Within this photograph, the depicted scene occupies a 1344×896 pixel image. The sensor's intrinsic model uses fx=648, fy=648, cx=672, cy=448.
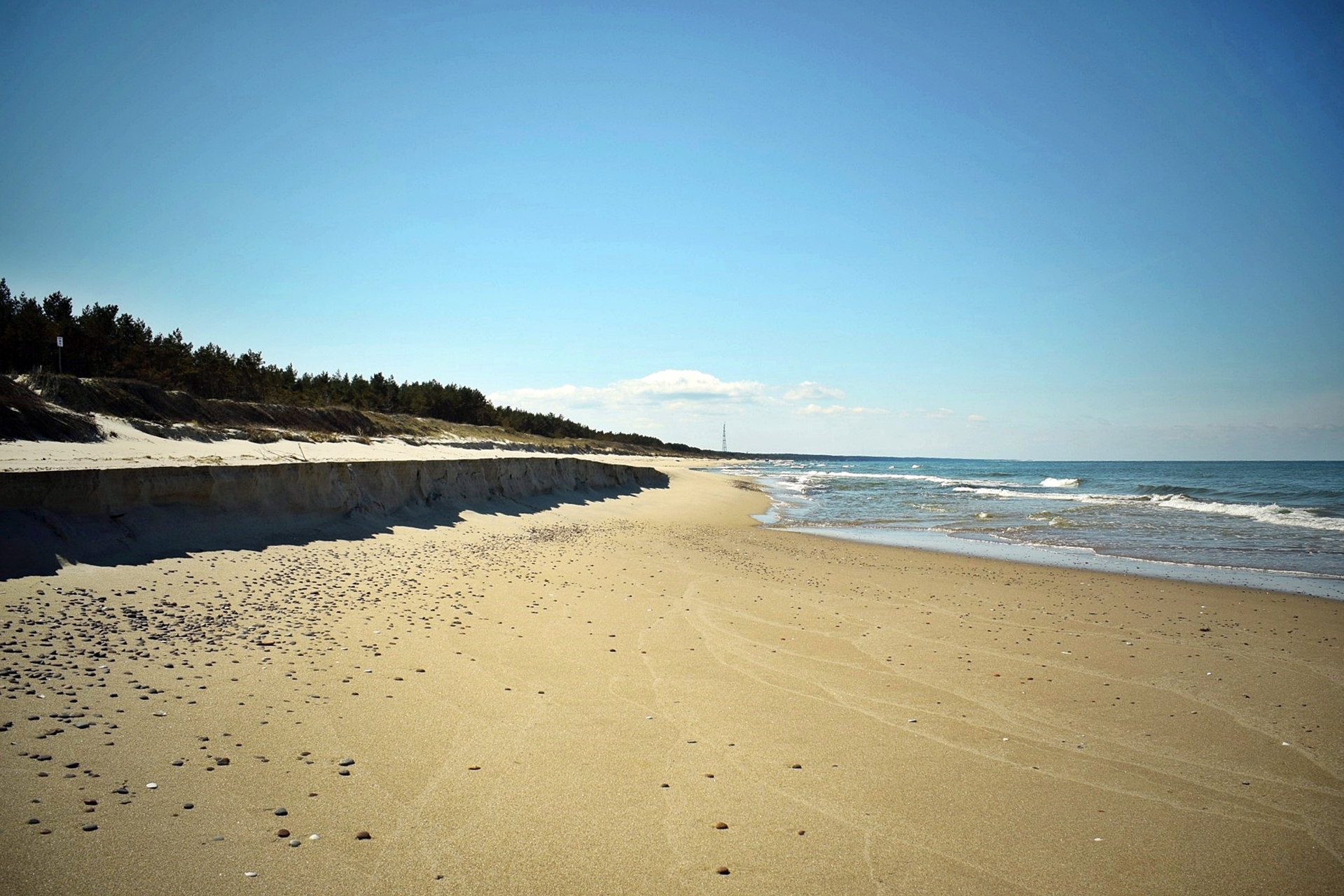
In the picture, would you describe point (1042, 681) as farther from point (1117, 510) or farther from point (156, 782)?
point (1117, 510)

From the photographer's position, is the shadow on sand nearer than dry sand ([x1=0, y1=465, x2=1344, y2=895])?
No

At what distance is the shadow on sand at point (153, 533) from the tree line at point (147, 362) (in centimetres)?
2503

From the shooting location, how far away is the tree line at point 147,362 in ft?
100

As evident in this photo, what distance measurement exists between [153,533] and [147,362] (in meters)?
35.3

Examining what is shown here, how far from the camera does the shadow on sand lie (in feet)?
24.3

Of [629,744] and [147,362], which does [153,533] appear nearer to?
[629,744]

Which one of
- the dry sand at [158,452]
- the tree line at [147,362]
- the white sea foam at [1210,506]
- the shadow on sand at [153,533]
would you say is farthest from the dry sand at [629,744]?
the tree line at [147,362]

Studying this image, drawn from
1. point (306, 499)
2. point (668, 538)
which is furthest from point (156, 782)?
point (668, 538)

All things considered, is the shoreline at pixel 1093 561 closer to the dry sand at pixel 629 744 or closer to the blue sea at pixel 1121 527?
the blue sea at pixel 1121 527

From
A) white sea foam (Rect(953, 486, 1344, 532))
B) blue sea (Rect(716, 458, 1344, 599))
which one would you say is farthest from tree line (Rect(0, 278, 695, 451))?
white sea foam (Rect(953, 486, 1344, 532))

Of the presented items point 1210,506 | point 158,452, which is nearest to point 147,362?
point 158,452

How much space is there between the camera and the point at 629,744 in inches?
186

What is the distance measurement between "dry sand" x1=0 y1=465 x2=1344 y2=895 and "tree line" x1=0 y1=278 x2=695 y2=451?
31.4 metres

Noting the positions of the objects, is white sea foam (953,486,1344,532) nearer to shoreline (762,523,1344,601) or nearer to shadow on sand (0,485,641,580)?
shoreline (762,523,1344,601)
